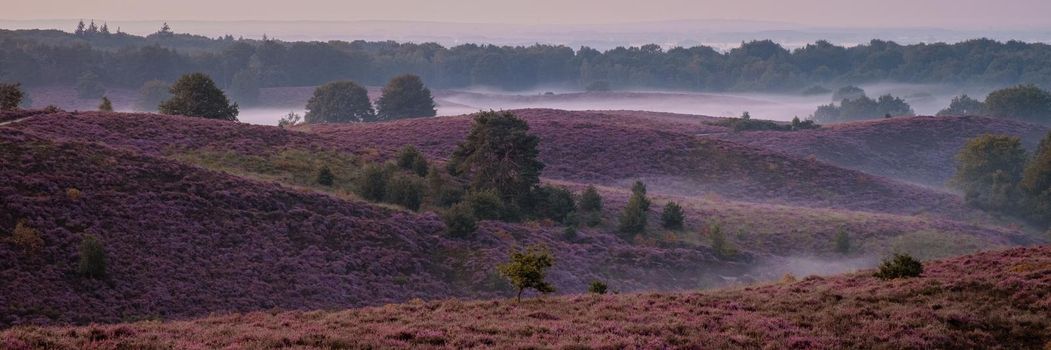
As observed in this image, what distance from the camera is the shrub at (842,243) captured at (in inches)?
2475

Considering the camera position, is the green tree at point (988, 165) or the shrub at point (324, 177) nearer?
the shrub at point (324, 177)

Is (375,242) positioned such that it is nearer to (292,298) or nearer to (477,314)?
(292,298)

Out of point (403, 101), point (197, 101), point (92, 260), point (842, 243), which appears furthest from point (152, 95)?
point (92, 260)

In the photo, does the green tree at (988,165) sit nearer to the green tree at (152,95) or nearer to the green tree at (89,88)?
the green tree at (152,95)

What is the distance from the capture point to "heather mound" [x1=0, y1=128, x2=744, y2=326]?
3391 centimetres

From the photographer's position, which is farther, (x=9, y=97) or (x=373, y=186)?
(x=9, y=97)

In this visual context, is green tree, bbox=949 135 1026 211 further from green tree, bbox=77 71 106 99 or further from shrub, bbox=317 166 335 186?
green tree, bbox=77 71 106 99

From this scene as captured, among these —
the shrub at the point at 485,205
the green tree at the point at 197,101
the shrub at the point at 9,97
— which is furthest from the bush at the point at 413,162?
the shrub at the point at 9,97

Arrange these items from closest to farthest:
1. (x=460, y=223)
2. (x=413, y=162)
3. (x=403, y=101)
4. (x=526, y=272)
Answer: (x=526, y=272), (x=460, y=223), (x=413, y=162), (x=403, y=101)

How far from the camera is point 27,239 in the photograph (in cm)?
3459

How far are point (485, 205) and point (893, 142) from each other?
8346 cm

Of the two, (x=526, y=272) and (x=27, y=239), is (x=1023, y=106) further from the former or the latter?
(x=27, y=239)

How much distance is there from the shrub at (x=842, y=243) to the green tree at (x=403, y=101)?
85983 mm

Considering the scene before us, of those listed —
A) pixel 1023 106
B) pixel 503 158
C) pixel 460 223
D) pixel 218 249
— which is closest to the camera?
pixel 218 249
